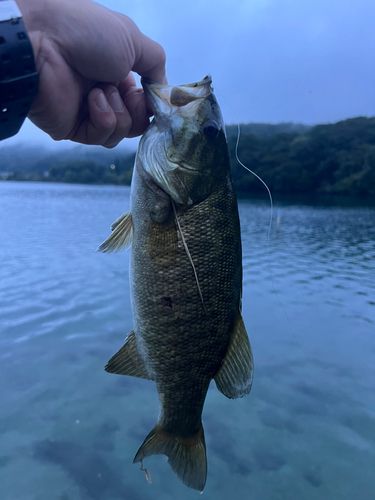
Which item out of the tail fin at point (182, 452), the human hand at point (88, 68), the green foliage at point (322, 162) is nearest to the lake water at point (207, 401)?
the tail fin at point (182, 452)

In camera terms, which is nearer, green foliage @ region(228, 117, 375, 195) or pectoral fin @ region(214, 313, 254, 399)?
pectoral fin @ region(214, 313, 254, 399)

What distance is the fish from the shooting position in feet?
6.34

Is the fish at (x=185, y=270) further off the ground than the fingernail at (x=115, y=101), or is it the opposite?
the fingernail at (x=115, y=101)

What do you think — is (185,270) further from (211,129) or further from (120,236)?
(211,129)

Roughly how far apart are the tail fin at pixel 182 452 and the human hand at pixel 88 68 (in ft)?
6.06

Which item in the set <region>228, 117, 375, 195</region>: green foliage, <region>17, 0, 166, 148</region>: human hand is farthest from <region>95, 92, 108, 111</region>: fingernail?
<region>228, 117, 375, 195</region>: green foliage

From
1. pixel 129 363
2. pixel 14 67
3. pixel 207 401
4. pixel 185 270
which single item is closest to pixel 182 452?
pixel 129 363

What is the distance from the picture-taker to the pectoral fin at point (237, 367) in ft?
6.47

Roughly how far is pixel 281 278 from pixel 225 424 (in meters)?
8.62

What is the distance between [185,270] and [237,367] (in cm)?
62

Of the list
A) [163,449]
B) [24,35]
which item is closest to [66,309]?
[163,449]

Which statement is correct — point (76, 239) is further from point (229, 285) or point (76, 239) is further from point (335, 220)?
point (335, 220)

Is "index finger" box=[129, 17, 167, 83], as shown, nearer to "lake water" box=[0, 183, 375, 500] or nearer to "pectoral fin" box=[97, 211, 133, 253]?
"pectoral fin" box=[97, 211, 133, 253]

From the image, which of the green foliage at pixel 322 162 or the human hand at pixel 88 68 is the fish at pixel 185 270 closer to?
the human hand at pixel 88 68
